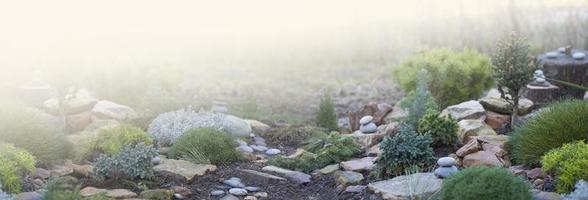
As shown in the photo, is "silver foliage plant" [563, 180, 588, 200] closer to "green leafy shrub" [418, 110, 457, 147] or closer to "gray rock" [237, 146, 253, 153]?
"green leafy shrub" [418, 110, 457, 147]

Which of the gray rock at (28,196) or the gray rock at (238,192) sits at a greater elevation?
the gray rock at (28,196)

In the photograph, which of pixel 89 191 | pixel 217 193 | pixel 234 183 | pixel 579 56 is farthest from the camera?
pixel 579 56

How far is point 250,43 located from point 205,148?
1272cm

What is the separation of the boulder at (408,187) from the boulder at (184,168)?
1.69 meters

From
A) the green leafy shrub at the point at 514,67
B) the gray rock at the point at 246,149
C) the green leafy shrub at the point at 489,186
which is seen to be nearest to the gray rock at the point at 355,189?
the green leafy shrub at the point at 489,186

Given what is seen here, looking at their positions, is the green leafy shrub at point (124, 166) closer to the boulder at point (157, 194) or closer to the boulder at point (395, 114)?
the boulder at point (157, 194)

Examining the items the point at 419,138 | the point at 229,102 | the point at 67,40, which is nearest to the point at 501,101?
the point at 419,138

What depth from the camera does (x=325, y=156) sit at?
7.84 m

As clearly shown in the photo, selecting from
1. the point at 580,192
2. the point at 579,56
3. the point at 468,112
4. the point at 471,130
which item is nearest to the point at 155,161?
the point at 471,130

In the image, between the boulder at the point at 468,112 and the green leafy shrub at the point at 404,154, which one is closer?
the green leafy shrub at the point at 404,154

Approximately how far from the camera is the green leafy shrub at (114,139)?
770 cm

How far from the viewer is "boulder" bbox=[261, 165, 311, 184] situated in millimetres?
7212

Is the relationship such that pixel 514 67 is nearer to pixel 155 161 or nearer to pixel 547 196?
pixel 547 196

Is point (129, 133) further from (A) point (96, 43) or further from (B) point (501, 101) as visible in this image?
(A) point (96, 43)
